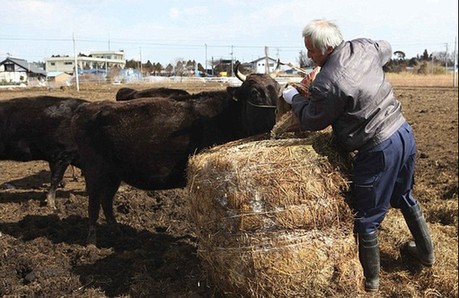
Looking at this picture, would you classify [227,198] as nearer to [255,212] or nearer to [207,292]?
[255,212]

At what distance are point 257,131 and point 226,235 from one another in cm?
235

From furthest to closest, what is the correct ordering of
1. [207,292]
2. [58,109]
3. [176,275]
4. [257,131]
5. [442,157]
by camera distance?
[442,157], [58,109], [257,131], [176,275], [207,292]

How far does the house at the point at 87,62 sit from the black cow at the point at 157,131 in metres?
74.0

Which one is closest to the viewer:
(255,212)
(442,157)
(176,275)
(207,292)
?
(255,212)

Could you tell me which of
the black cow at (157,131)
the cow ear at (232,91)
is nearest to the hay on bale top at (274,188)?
the black cow at (157,131)

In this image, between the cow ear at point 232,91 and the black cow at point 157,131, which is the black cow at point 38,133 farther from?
the cow ear at point 232,91

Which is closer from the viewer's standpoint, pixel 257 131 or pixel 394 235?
pixel 394 235

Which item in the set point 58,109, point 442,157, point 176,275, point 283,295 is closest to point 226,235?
point 283,295

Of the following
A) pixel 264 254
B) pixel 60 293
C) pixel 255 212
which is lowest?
pixel 60 293

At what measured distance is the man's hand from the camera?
4189 mm

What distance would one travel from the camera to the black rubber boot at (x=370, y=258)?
391cm

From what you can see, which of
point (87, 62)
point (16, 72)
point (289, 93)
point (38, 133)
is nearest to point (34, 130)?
point (38, 133)

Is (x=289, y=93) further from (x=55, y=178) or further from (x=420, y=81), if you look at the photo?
(x=420, y=81)

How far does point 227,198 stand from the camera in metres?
3.76
